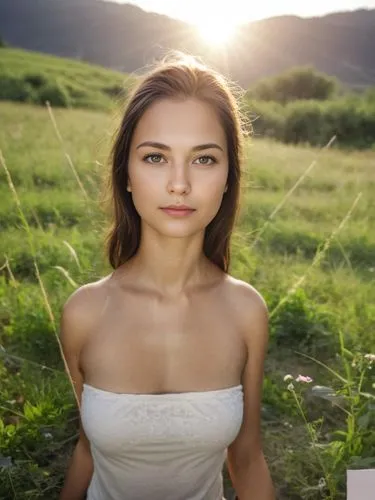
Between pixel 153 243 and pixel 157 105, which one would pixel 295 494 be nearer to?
pixel 153 243

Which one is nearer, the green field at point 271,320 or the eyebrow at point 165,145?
the eyebrow at point 165,145

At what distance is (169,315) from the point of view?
1893 millimetres

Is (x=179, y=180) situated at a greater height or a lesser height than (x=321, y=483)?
greater

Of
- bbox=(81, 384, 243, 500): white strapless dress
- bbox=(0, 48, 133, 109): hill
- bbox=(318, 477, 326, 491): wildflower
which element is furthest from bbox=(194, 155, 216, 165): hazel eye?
bbox=(0, 48, 133, 109): hill

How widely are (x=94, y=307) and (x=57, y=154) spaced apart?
16.6 ft

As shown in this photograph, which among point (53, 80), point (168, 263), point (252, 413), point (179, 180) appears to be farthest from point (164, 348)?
point (53, 80)

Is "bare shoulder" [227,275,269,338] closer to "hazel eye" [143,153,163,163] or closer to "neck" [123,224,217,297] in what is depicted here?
"neck" [123,224,217,297]

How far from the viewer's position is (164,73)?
1.80 meters

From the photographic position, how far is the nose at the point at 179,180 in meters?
1.67

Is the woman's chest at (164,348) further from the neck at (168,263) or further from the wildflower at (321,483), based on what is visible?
the wildflower at (321,483)

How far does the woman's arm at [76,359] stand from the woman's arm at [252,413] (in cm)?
40

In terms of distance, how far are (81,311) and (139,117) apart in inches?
19.4

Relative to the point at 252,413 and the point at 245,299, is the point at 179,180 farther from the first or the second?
the point at 252,413

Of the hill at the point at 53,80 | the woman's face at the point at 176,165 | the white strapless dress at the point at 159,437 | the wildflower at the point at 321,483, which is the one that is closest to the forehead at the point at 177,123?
the woman's face at the point at 176,165
